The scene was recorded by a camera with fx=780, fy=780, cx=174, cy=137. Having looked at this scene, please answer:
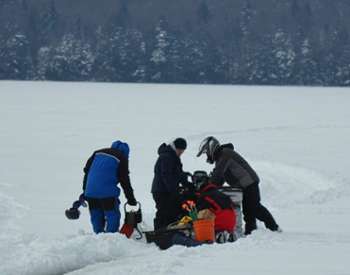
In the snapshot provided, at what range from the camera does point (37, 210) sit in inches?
522

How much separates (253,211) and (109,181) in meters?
1.79

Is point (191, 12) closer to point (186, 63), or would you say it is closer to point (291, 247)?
point (186, 63)

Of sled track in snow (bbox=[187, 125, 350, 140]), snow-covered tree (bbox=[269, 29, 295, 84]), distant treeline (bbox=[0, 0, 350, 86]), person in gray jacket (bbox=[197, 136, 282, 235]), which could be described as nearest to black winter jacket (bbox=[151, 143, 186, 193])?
person in gray jacket (bbox=[197, 136, 282, 235])

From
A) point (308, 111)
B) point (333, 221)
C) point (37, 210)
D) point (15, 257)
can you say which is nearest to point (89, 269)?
point (15, 257)

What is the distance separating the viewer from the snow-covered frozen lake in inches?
284

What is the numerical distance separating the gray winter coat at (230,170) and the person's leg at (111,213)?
3.93ft

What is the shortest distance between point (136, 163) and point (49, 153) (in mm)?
3315

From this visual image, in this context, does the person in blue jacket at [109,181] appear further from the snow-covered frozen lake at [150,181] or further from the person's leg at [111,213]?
the snow-covered frozen lake at [150,181]

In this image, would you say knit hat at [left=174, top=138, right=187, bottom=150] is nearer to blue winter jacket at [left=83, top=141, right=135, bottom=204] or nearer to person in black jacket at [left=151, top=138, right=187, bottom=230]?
person in black jacket at [left=151, top=138, right=187, bottom=230]

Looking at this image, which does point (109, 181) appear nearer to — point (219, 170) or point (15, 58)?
point (219, 170)

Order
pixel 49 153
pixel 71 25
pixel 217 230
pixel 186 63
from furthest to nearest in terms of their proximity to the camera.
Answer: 1. pixel 71 25
2. pixel 186 63
3. pixel 49 153
4. pixel 217 230

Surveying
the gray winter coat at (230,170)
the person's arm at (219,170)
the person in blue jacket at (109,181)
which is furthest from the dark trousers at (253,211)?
the person in blue jacket at (109,181)

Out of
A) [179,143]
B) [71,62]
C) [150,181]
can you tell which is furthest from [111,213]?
[71,62]

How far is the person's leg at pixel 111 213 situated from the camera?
9094 millimetres
